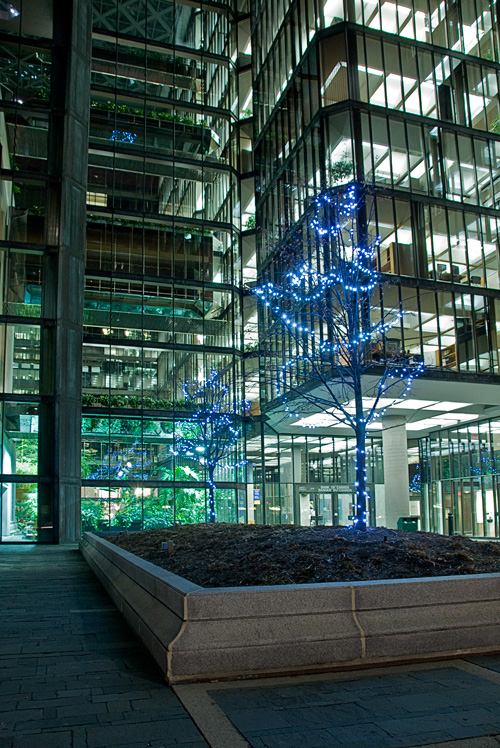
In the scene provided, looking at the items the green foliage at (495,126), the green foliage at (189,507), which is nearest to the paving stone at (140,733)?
the green foliage at (189,507)

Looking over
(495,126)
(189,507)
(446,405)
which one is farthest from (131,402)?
(495,126)

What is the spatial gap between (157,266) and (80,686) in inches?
1321

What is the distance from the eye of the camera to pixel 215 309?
38281 mm

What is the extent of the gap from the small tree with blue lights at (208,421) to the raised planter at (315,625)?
2342cm

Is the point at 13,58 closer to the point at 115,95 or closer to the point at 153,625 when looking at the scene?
the point at 115,95

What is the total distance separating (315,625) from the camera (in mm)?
5473

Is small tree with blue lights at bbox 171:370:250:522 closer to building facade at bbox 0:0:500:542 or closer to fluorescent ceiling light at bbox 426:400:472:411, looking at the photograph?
building facade at bbox 0:0:500:542

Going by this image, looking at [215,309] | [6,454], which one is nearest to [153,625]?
[6,454]

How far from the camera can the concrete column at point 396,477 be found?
31344 millimetres

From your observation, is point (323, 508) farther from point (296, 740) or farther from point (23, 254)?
point (296, 740)

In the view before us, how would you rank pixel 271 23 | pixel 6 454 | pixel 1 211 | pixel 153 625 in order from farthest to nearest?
1. pixel 271 23
2. pixel 1 211
3. pixel 6 454
4. pixel 153 625

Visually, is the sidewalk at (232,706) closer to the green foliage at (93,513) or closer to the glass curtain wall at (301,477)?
the green foliage at (93,513)

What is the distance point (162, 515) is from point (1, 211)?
16801mm

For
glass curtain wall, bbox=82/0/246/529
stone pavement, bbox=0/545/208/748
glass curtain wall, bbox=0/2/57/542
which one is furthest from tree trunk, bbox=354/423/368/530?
glass curtain wall, bbox=82/0/246/529
